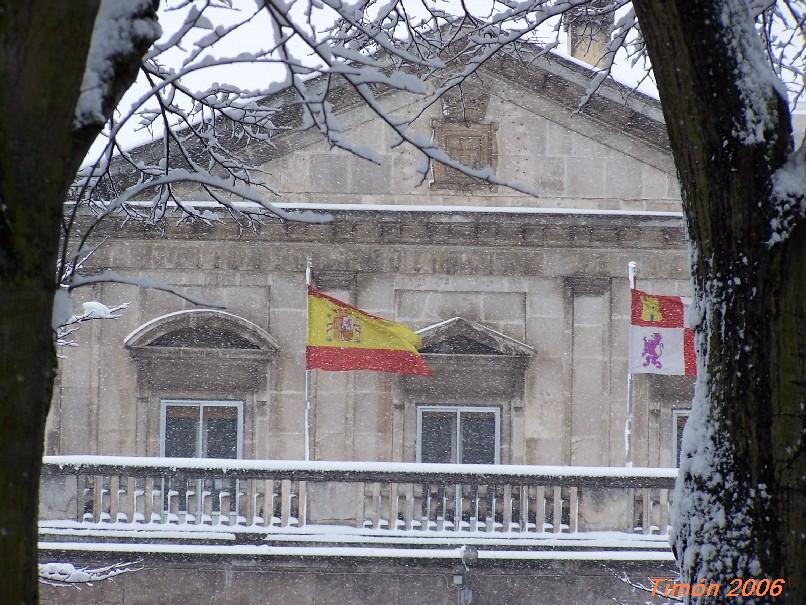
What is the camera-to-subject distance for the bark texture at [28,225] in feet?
10.2

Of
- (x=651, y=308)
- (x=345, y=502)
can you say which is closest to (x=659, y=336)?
(x=651, y=308)

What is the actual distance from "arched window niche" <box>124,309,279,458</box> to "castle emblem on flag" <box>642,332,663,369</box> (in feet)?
19.4

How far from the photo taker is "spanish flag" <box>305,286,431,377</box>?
15133 mm

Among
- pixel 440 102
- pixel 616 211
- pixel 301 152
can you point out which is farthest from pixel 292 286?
pixel 616 211

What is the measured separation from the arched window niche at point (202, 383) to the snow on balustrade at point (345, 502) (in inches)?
101

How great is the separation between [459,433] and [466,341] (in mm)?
1575

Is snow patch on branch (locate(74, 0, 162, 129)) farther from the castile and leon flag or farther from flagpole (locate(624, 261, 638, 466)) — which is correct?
flagpole (locate(624, 261, 638, 466))

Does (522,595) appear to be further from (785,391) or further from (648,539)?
(785,391)

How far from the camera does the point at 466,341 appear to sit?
16.9 meters

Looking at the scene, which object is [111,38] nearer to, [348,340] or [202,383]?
[348,340]

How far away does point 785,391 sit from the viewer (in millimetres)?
4059

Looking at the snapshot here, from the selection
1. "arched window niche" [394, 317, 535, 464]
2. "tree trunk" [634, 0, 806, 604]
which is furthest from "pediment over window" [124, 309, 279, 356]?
"tree trunk" [634, 0, 806, 604]

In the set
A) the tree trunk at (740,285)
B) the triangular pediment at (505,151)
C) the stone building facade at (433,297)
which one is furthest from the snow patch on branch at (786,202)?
the triangular pediment at (505,151)

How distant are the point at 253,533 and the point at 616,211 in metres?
7.85
